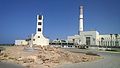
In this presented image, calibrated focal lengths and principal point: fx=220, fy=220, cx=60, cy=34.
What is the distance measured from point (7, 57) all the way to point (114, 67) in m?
19.7

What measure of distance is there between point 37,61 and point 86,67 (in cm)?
762

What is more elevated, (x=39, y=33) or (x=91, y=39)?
(x=39, y=33)

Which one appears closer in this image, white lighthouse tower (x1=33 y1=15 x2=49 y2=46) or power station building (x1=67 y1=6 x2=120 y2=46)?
white lighthouse tower (x1=33 y1=15 x2=49 y2=46)

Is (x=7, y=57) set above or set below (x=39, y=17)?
below

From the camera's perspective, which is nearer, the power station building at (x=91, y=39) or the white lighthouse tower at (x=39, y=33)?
the white lighthouse tower at (x=39, y=33)

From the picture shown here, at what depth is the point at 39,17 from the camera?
87.3 m

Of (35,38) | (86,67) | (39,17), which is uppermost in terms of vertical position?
(39,17)

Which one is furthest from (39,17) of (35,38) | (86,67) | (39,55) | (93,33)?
(86,67)

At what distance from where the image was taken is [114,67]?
2500cm

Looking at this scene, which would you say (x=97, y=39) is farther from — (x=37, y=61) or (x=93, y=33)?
(x=37, y=61)

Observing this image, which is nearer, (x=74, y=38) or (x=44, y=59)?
(x=44, y=59)

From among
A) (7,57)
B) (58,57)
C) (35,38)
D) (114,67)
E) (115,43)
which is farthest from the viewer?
→ (115,43)

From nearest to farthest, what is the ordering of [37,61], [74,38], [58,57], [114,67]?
[114,67]
[37,61]
[58,57]
[74,38]

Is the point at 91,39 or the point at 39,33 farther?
the point at 91,39
